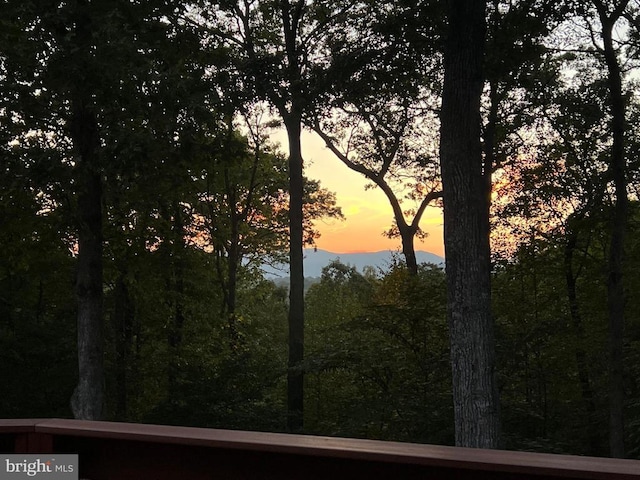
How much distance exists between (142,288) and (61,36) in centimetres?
820

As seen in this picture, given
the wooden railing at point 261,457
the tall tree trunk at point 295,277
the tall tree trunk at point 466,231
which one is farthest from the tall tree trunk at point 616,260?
the wooden railing at point 261,457

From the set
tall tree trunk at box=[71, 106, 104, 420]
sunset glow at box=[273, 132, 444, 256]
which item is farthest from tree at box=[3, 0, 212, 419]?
sunset glow at box=[273, 132, 444, 256]

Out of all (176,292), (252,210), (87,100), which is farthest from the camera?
(252,210)

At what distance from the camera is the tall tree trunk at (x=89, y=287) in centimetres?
1028

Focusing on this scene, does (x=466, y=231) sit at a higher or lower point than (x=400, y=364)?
higher

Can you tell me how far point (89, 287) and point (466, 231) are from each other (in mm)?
6597

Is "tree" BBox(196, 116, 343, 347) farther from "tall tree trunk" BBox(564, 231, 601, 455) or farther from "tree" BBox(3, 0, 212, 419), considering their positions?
"tall tree trunk" BBox(564, 231, 601, 455)

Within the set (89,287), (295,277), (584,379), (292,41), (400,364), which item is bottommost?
(584,379)

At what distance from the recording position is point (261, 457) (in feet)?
7.77

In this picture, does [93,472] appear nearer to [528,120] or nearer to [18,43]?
[18,43]

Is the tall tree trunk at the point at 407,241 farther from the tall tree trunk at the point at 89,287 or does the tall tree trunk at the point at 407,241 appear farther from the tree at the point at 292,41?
the tall tree trunk at the point at 89,287

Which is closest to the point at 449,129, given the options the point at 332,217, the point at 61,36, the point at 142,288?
the point at 61,36

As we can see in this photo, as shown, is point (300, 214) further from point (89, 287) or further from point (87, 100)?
point (87, 100)

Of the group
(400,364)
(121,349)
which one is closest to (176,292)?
(121,349)
